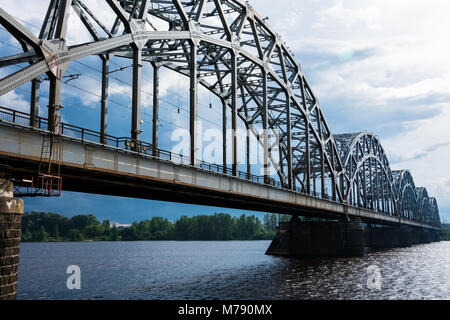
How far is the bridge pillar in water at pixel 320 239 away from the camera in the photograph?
234 feet

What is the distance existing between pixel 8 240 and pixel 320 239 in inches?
2377

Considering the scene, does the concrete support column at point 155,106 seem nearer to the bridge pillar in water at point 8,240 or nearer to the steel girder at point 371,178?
the bridge pillar in water at point 8,240

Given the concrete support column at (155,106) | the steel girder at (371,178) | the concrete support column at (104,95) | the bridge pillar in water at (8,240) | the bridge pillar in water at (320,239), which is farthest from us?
the steel girder at (371,178)

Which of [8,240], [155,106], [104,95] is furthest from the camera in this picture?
[155,106]

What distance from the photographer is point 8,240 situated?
60.4 ft

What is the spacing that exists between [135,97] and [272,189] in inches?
896

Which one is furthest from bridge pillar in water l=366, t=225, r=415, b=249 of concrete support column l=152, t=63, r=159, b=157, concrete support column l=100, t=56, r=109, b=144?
concrete support column l=100, t=56, r=109, b=144

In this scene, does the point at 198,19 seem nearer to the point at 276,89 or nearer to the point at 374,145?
the point at 276,89

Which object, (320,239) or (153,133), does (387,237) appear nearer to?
(320,239)

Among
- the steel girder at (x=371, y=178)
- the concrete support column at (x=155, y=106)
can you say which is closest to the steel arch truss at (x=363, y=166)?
the steel girder at (x=371, y=178)

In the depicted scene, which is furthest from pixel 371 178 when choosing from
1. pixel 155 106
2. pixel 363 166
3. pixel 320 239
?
pixel 155 106

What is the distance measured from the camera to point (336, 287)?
3681cm

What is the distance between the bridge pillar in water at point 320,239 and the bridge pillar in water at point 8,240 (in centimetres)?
5839

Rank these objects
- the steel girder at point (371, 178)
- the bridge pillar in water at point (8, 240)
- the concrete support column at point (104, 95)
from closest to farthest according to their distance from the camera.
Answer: the bridge pillar in water at point (8, 240) → the concrete support column at point (104, 95) → the steel girder at point (371, 178)
